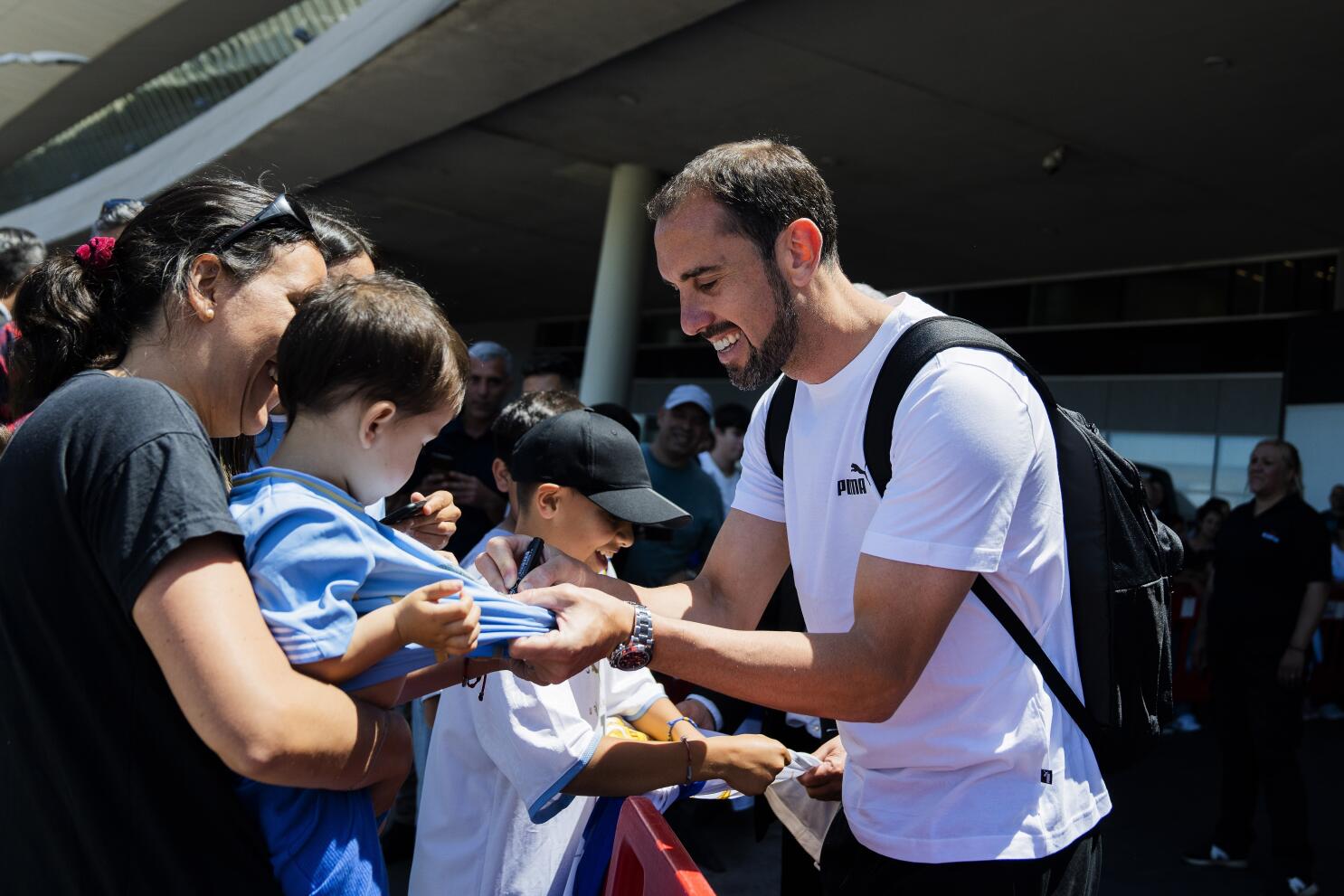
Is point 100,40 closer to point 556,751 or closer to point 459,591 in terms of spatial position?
point 556,751

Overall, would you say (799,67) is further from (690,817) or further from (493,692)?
(493,692)

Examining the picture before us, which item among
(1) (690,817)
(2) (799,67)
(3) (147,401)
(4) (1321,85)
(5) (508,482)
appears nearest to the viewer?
(3) (147,401)

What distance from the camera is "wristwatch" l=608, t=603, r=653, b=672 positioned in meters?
1.92

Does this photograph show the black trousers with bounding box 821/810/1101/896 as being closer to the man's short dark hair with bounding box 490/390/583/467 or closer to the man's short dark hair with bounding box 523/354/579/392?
the man's short dark hair with bounding box 490/390/583/467

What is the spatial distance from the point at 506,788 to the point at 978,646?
111cm

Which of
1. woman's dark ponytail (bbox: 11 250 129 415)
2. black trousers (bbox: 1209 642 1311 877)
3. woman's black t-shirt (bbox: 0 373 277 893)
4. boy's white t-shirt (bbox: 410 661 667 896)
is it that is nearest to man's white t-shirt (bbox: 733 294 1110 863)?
boy's white t-shirt (bbox: 410 661 667 896)

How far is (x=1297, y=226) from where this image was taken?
12.6 m

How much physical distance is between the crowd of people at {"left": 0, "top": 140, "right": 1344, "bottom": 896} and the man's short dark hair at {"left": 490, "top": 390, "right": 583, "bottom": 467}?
80 cm

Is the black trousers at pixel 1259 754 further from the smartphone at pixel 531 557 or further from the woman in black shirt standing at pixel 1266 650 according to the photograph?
the smartphone at pixel 531 557

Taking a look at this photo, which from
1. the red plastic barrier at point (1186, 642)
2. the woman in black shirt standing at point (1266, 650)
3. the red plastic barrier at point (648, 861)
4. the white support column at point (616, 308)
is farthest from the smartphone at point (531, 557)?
the white support column at point (616, 308)

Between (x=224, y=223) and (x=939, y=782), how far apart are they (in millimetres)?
1549

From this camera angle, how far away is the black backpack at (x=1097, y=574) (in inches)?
79.7

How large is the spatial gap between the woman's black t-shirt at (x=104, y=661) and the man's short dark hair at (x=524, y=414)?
232 centimetres

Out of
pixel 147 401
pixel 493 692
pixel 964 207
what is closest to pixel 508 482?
pixel 493 692
